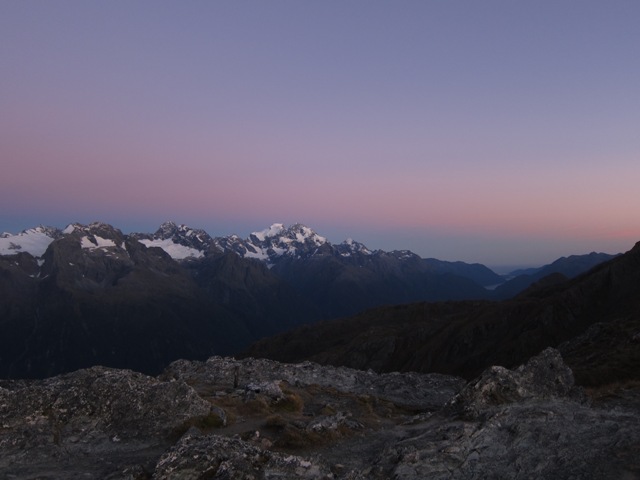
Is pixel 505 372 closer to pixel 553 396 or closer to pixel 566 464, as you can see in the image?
pixel 553 396

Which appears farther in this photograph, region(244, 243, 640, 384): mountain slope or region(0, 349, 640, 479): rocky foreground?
region(244, 243, 640, 384): mountain slope

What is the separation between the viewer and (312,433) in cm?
2669

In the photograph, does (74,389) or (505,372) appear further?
(505,372)

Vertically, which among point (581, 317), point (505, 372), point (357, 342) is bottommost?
point (357, 342)

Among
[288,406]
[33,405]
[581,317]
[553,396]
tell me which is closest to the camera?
[33,405]

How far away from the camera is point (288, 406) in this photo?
3500cm

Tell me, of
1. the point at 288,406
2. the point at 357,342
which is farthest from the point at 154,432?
the point at 357,342

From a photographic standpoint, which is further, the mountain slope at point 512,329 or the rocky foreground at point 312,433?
the mountain slope at point 512,329

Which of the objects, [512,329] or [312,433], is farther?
[512,329]

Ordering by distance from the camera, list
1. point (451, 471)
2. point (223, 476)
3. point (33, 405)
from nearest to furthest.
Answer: point (223, 476), point (451, 471), point (33, 405)

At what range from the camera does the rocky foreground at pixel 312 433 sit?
20.1 m

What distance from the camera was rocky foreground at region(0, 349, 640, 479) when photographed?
2011 centimetres

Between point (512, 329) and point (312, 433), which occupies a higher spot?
point (312, 433)

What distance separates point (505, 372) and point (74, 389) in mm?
28026
